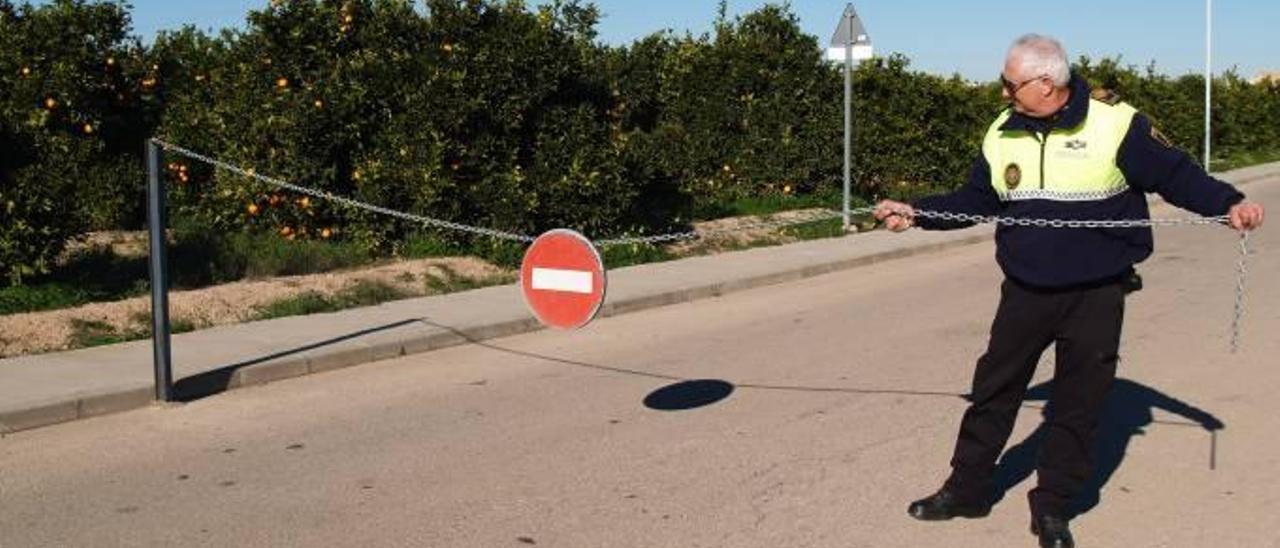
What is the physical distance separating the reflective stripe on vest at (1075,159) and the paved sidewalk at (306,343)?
5.06 metres

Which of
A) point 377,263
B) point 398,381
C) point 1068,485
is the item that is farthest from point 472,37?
point 1068,485

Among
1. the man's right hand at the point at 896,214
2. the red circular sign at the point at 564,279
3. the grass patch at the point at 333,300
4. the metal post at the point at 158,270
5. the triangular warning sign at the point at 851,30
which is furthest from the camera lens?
the triangular warning sign at the point at 851,30

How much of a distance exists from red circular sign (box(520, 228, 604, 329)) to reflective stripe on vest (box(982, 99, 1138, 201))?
6.67 feet

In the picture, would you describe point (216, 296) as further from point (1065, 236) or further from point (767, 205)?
point (767, 205)

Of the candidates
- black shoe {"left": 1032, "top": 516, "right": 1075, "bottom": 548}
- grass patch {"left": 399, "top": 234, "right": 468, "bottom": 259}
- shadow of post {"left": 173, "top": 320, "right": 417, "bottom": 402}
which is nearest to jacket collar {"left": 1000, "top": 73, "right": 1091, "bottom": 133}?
black shoe {"left": 1032, "top": 516, "right": 1075, "bottom": 548}

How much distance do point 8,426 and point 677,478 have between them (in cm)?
355

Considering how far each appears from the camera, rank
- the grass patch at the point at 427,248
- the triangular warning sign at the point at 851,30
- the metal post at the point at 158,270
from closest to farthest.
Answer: the metal post at the point at 158,270
the grass patch at the point at 427,248
the triangular warning sign at the point at 851,30

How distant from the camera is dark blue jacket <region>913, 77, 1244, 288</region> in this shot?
176 inches

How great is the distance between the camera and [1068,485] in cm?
465

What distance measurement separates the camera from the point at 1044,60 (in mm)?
4445

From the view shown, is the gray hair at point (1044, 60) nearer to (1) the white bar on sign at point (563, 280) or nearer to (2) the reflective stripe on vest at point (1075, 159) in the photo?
(2) the reflective stripe on vest at point (1075, 159)

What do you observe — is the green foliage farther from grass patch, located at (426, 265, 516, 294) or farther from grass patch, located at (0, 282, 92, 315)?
grass patch, located at (0, 282, 92, 315)

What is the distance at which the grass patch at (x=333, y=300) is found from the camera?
10.3m

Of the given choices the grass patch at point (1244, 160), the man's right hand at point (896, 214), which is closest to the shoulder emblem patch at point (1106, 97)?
the man's right hand at point (896, 214)
